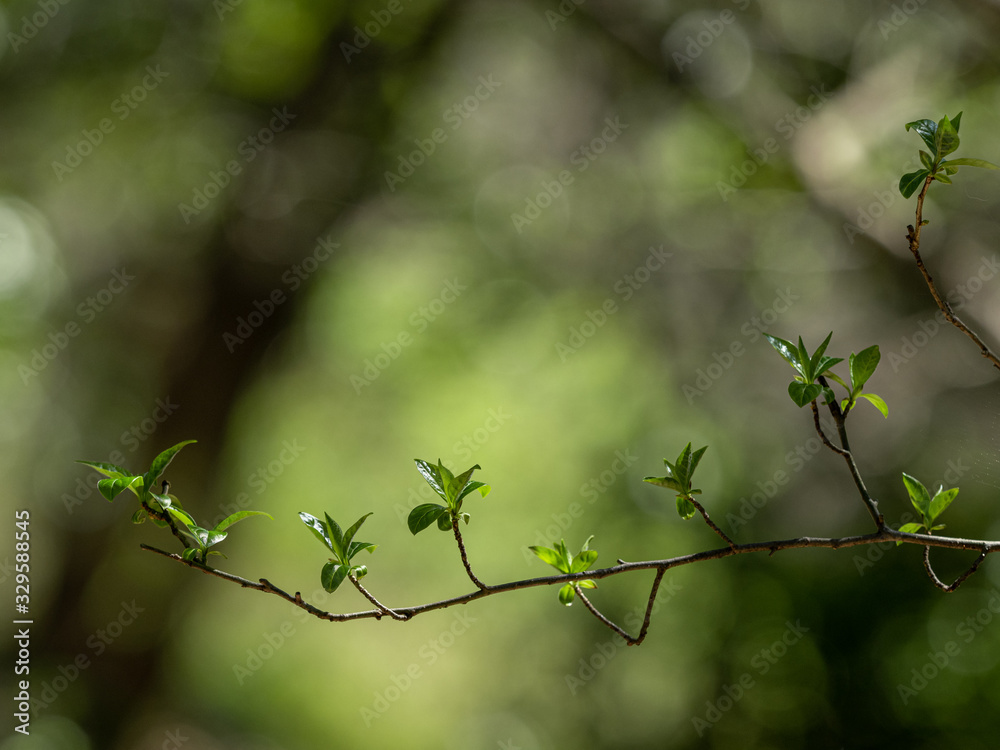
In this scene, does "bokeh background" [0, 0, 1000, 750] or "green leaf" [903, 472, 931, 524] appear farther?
"bokeh background" [0, 0, 1000, 750]

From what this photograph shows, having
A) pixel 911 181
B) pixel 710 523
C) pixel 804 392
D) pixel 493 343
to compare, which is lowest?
pixel 710 523

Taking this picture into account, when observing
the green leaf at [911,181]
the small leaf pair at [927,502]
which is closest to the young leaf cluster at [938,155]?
the green leaf at [911,181]

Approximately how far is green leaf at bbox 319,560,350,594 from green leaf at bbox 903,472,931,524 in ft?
1.68

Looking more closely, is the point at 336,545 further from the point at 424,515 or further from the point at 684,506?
the point at 684,506

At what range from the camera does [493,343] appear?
434 cm

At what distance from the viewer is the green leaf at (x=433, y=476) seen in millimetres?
665

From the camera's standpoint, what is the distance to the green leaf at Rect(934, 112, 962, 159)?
2.11 ft

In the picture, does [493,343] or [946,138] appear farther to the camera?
[493,343]

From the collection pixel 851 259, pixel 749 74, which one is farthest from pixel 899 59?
pixel 851 259

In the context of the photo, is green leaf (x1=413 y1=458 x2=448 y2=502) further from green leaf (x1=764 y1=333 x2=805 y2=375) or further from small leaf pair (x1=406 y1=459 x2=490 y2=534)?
green leaf (x1=764 y1=333 x2=805 y2=375)

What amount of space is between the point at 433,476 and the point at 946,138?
0.55 meters

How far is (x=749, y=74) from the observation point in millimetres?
3021

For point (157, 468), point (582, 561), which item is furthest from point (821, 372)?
point (157, 468)

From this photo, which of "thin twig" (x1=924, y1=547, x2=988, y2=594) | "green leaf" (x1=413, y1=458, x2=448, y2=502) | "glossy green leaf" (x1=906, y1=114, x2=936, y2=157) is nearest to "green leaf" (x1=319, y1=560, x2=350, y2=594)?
"green leaf" (x1=413, y1=458, x2=448, y2=502)
